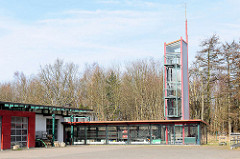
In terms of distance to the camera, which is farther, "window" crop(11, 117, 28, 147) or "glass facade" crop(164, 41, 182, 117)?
"glass facade" crop(164, 41, 182, 117)

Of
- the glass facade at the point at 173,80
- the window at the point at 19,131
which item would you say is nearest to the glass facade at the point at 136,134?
the glass facade at the point at 173,80

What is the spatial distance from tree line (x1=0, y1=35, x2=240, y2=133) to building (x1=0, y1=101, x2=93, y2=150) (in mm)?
16666

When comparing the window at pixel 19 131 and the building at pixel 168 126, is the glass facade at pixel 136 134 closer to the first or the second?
the building at pixel 168 126

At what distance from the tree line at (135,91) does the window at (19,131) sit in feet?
72.4

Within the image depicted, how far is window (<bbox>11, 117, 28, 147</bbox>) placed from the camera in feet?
90.0

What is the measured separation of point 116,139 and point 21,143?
10015mm

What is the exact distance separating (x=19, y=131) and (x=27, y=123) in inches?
49.0

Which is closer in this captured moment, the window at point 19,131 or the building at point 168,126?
the window at point 19,131

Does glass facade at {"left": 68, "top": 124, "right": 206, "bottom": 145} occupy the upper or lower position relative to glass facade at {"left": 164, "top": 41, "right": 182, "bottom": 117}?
lower

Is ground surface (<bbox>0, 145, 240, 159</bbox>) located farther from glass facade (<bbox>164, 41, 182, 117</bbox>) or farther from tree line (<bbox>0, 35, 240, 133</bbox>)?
tree line (<bbox>0, 35, 240, 133</bbox>)

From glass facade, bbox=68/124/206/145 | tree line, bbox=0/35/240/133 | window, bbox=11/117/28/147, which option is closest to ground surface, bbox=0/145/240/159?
window, bbox=11/117/28/147

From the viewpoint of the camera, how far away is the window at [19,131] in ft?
90.0

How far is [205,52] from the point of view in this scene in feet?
147

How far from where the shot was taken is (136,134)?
33.6 meters
